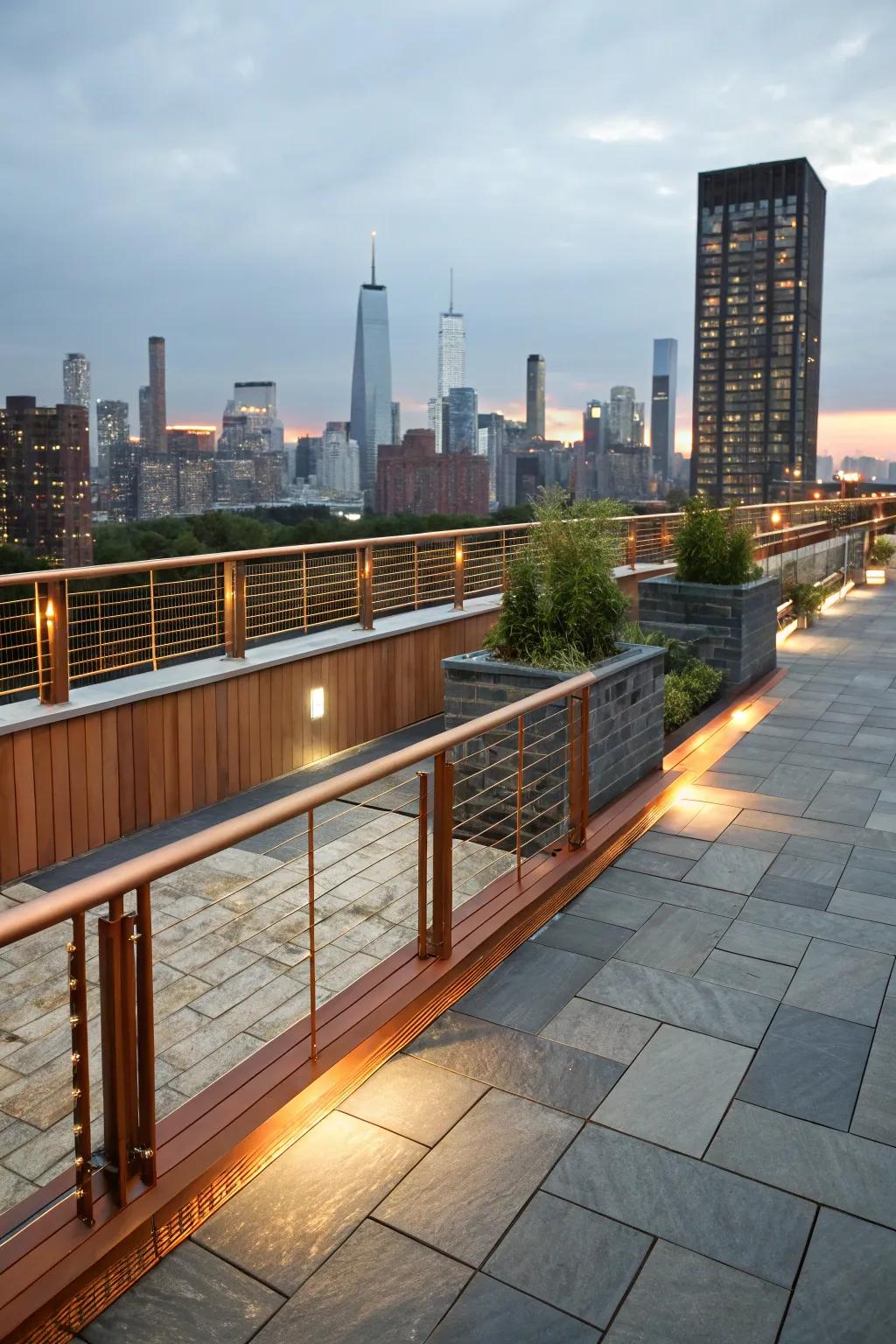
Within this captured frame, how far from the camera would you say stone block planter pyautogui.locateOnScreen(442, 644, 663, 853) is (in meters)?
5.23

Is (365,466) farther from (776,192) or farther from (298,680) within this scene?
(298,680)

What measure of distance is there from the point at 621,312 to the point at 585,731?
20661 cm

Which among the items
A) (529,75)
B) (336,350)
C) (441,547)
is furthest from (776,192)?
(441,547)

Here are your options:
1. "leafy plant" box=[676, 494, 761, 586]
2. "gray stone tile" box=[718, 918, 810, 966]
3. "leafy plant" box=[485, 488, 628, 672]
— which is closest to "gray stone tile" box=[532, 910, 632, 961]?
"gray stone tile" box=[718, 918, 810, 966]

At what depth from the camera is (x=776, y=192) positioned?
156 m

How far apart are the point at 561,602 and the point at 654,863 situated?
5.33 ft

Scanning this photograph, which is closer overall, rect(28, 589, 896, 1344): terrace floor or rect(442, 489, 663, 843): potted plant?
rect(28, 589, 896, 1344): terrace floor

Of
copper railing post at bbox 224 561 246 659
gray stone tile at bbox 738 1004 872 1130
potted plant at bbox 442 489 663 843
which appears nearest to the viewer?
gray stone tile at bbox 738 1004 872 1130

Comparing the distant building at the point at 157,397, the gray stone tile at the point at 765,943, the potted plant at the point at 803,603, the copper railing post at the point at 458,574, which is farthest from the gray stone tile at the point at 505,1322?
the distant building at the point at 157,397

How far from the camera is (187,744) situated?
593cm

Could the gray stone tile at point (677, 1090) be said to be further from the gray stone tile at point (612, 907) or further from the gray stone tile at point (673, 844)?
the gray stone tile at point (673, 844)

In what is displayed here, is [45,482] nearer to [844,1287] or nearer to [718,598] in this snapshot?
[718,598]

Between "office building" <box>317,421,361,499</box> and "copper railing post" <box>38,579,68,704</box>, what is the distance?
87.0 meters

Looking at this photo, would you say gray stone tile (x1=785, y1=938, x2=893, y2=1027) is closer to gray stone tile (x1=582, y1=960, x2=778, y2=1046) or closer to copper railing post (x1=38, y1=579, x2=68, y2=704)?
gray stone tile (x1=582, y1=960, x2=778, y2=1046)
